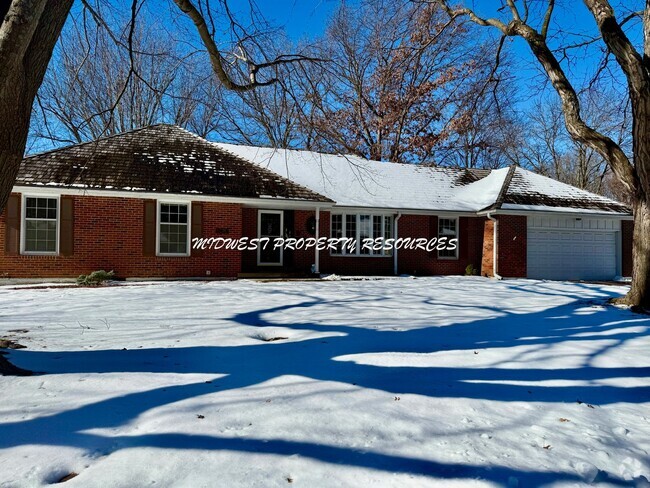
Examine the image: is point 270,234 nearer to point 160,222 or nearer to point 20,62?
point 160,222

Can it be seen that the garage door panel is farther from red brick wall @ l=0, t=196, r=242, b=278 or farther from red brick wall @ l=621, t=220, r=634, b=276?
red brick wall @ l=0, t=196, r=242, b=278

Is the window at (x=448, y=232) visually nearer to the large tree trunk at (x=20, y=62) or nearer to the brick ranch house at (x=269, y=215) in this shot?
the brick ranch house at (x=269, y=215)

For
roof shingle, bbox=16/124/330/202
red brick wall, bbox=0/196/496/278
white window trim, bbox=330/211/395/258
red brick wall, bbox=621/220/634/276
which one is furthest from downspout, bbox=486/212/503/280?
roof shingle, bbox=16/124/330/202

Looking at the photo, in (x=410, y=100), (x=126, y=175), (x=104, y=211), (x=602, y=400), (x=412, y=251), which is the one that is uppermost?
(x=410, y=100)

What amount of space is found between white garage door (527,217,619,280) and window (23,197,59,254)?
17.0m

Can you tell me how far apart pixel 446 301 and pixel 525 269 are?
8962 mm

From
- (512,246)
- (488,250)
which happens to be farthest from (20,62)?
(488,250)

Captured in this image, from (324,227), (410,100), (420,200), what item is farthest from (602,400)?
(410,100)

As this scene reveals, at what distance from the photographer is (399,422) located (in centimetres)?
280

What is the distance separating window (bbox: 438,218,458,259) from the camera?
17.1 meters

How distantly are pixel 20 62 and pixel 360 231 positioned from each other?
45.5 ft

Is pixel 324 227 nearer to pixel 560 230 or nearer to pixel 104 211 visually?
pixel 104 211

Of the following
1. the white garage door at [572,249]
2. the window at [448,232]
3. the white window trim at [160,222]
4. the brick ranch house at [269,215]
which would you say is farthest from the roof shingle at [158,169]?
the white garage door at [572,249]

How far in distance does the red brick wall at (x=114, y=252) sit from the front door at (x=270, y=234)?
5.50 ft
